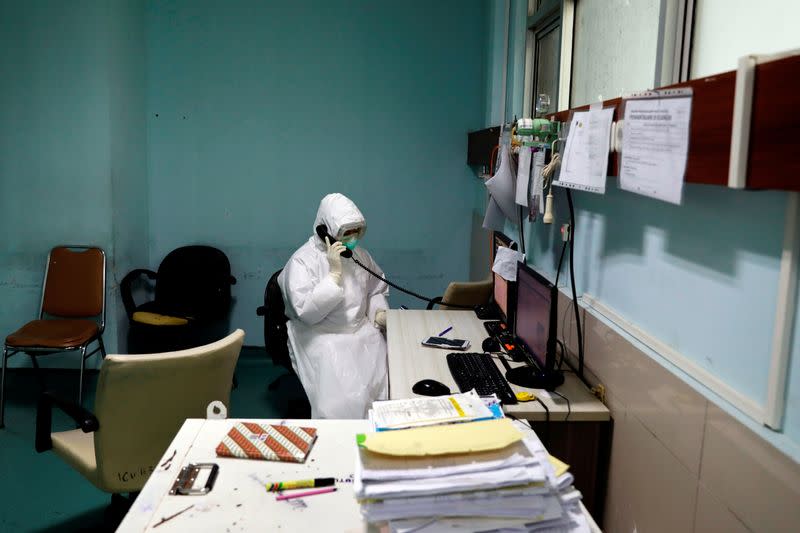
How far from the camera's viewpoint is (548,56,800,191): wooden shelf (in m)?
0.97

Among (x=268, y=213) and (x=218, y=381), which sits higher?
(x=268, y=213)

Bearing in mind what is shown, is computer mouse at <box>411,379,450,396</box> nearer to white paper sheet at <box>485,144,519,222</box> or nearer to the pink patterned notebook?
the pink patterned notebook

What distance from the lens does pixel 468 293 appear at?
3209mm

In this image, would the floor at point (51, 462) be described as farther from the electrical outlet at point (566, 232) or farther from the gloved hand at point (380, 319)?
the electrical outlet at point (566, 232)

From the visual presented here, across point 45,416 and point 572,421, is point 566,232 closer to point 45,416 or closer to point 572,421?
point 572,421

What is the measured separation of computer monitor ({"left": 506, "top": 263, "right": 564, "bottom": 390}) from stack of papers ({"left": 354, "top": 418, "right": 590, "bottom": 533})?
861 mm

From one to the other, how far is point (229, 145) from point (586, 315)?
3.07 m

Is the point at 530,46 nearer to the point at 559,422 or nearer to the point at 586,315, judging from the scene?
the point at 586,315

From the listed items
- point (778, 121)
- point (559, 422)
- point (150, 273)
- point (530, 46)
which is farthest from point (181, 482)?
point (150, 273)

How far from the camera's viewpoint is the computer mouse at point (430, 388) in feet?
6.57

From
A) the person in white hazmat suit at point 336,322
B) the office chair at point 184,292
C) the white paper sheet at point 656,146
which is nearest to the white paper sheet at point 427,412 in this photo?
the white paper sheet at point 656,146

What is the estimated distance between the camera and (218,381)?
2152mm

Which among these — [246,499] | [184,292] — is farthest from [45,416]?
[184,292]

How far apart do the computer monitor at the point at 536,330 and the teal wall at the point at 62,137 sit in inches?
110
